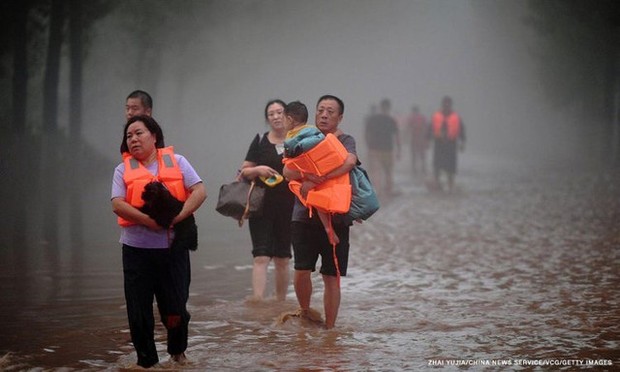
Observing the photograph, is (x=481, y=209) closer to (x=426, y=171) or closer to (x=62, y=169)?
(x=62, y=169)

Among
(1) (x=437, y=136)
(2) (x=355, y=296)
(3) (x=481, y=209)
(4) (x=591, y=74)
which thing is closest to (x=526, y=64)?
(4) (x=591, y=74)

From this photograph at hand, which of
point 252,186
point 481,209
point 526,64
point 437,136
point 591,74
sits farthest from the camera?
point 526,64

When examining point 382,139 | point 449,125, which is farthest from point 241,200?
point 449,125

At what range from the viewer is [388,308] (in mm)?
9891

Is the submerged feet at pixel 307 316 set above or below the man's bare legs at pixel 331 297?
below

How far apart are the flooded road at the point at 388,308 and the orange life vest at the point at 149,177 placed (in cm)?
114

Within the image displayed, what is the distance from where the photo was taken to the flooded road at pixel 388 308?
25.4 feet

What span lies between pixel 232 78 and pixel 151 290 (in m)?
51.6

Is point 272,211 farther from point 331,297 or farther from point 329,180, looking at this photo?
point 329,180

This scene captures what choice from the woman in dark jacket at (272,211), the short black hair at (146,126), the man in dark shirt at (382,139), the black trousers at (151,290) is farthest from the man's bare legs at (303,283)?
the man in dark shirt at (382,139)

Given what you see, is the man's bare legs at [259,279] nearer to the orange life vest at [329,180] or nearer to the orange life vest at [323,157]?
the orange life vest at [329,180]

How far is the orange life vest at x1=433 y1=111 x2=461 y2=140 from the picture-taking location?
84.2 feet

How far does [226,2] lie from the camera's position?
140ft

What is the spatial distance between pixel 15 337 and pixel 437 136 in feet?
60.8
